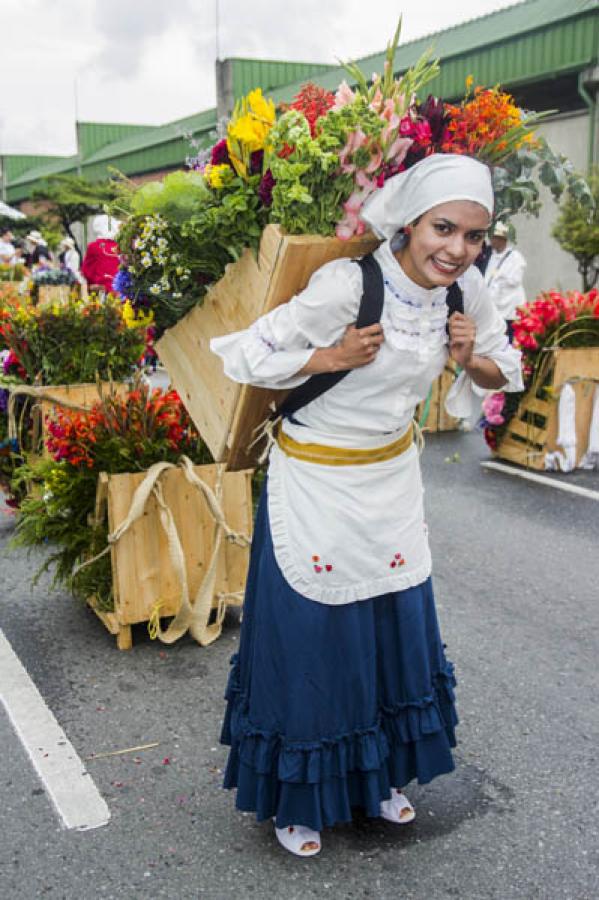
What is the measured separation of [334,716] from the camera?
8.71 ft

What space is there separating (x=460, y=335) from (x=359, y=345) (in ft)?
1.17

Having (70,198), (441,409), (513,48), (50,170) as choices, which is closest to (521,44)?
(513,48)

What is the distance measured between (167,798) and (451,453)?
5.82 meters

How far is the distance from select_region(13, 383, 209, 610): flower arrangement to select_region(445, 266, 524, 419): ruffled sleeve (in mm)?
1697

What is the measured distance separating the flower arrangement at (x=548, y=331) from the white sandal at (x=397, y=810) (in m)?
5.13

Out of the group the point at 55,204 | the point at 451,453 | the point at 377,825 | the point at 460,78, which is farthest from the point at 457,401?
the point at 55,204

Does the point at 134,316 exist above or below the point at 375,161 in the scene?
below

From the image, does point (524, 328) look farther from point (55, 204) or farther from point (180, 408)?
point (55, 204)

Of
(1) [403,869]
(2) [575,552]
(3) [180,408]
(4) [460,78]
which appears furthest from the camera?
(4) [460,78]

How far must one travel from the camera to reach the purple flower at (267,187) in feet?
8.54

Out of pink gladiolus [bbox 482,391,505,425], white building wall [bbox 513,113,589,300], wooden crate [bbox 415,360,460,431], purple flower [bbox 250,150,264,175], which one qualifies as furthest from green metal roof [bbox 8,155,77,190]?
purple flower [bbox 250,150,264,175]

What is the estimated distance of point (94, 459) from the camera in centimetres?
427

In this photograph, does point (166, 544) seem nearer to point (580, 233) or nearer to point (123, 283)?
point (123, 283)

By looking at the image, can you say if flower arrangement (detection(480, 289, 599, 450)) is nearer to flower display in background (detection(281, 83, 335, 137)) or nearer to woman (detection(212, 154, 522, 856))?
woman (detection(212, 154, 522, 856))
